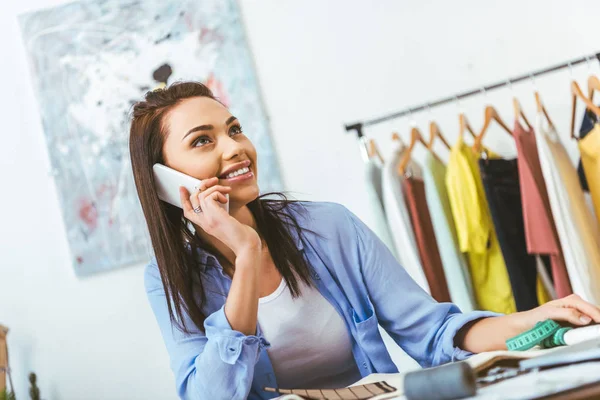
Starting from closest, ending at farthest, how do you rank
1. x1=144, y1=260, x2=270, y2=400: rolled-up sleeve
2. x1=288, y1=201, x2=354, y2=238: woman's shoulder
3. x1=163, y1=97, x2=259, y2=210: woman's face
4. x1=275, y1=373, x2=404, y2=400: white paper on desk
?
x1=275, y1=373, x2=404, y2=400: white paper on desk → x1=144, y1=260, x2=270, y2=400: rolled-up sleeve → x1=163, y1=97, x2=259, y2=210: woman's face → x1=288, y1=201, x2=354, y2=238: woman's shoulder

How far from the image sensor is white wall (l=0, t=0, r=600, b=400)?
2.49 metres

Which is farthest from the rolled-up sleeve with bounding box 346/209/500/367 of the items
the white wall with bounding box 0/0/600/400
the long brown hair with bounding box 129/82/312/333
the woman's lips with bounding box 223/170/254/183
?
the white wall with bounding box 0/0/600/400

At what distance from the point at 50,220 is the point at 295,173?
92cm

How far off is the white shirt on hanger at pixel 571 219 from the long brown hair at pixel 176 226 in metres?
1.00

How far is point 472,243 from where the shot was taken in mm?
2047

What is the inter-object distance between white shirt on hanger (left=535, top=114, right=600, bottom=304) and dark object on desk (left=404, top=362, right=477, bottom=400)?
4.69ft

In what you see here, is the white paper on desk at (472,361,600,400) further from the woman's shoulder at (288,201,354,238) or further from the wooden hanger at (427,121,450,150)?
the wooden hanger at (427,121,450,150)

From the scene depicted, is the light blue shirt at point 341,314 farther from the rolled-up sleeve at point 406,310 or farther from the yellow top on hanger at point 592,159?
the yellow top on hanger at point 592,159

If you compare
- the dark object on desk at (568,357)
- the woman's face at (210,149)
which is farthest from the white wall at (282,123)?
the dark object on desk at (568,357)

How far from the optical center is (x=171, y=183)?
115 centimetres

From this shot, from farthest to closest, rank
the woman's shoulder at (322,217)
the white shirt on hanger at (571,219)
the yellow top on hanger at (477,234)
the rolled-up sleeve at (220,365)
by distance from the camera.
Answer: the yellow top on hanger at (477,234), the white shirt on hanger at (571,219), the woman's shoulder at (322,217), the rolled-up sleeve at (220,365)

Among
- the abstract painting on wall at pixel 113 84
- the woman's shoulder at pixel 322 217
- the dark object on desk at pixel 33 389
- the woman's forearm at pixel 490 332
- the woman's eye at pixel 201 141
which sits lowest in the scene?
the dark object on desk at pixel 33 389

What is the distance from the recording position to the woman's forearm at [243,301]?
3.17 ft

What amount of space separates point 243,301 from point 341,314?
24 cm
